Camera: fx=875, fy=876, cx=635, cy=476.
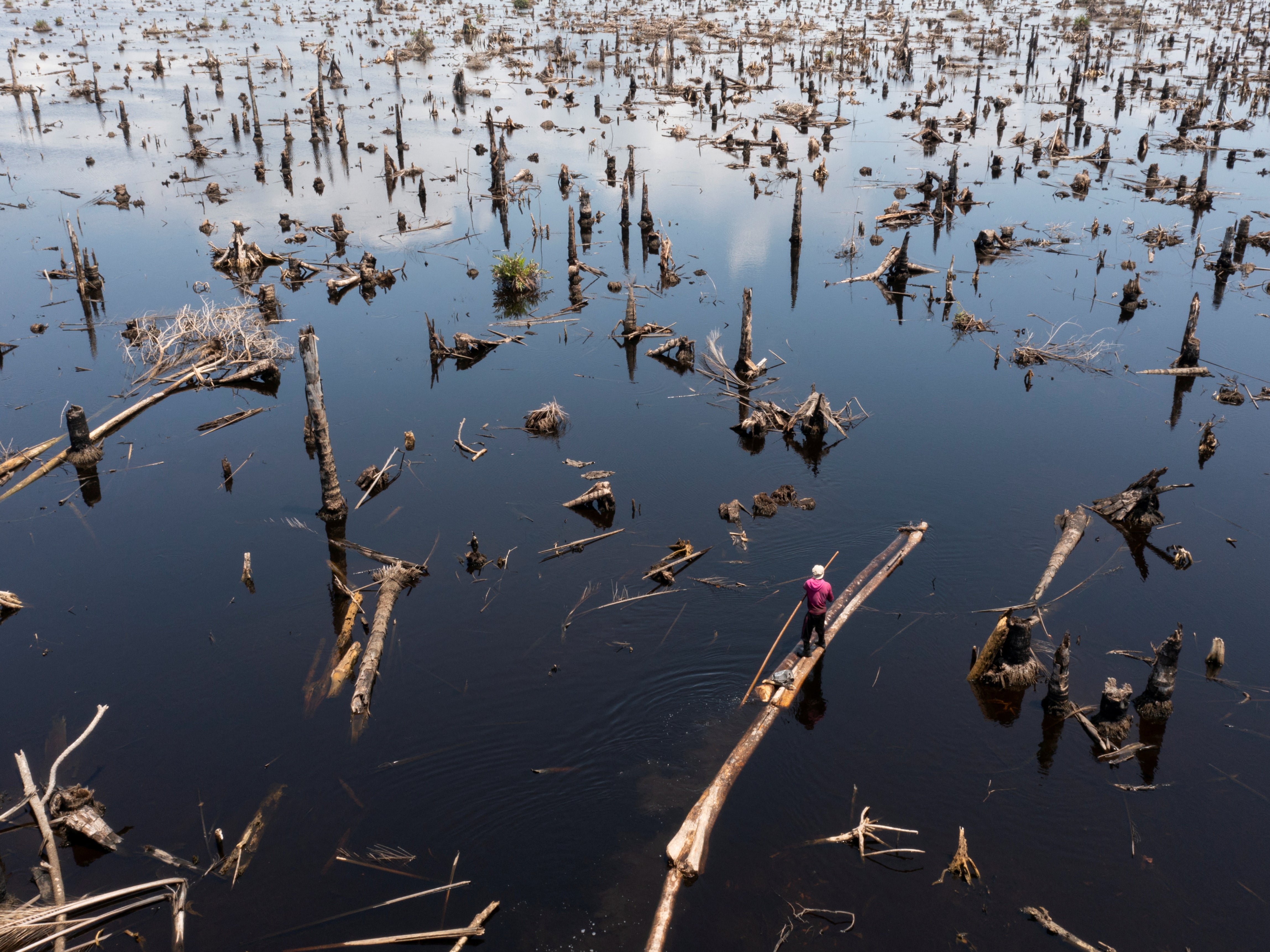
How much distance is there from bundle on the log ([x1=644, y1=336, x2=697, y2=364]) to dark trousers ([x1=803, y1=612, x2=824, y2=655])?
58.1 ft

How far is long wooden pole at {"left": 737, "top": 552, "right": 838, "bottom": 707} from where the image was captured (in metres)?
19.6

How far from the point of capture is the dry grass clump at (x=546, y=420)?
1211 inches

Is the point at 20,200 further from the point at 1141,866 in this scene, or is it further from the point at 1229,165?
the point at 1229,165

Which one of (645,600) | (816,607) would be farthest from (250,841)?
(816,607)

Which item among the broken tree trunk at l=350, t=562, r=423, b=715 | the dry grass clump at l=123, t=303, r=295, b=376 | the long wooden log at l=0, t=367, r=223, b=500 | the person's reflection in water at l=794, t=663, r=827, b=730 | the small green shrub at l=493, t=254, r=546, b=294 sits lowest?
the person's reflection in water at l=794, t=663, r=827, b=730

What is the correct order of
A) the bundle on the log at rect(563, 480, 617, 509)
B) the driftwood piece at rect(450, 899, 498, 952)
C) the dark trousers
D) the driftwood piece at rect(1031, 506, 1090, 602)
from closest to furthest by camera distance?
the driftwood piece at rect(450, 899, 498, 952), the dark trousers, the driftwood piece at rect(1031, 506, 1090, 602), the bundle on the log at rect(563, 480, 617, 509)

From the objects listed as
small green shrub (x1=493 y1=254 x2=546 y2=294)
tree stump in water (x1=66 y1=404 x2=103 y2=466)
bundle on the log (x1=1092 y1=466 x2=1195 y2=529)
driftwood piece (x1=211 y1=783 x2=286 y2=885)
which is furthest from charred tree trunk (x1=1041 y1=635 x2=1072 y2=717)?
small green shrub (x1=493 y1=254 x2=546 y2=294)

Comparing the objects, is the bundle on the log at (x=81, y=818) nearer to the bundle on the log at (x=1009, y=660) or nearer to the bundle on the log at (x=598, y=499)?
the bundle on the log at (x=598, y=499)

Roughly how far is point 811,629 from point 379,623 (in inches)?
406

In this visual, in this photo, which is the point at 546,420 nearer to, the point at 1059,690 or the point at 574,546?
the point at 574,546

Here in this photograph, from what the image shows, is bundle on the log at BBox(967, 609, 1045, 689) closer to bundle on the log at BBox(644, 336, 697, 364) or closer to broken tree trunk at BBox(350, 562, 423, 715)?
broken tree trunk at BBox(350, 562, 423, 715)

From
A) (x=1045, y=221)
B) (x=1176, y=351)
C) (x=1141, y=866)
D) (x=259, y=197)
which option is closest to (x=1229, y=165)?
(x=1045, y=221)

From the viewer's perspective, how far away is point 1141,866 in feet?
53.0

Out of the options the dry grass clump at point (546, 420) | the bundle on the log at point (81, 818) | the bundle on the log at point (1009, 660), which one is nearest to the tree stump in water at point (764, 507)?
the bundle on the log at point (1009, 660)
